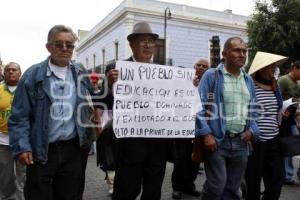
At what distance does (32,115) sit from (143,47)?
1139 millimetres

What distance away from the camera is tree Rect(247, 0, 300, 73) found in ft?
63.1

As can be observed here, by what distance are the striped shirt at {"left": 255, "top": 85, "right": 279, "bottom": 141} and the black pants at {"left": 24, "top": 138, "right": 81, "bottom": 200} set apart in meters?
2.08

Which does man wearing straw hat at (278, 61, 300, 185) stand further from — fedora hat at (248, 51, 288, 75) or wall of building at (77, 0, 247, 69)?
wall of building at (77, 0, 247, 69)

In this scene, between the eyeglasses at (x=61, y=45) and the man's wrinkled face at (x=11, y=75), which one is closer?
the eyeglasses at (x=61, y=45)

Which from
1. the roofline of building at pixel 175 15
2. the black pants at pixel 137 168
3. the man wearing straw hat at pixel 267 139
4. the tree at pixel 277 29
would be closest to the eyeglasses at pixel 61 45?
the black pants at pixel 137 168

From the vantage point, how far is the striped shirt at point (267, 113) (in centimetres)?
422

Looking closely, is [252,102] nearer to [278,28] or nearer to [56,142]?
[56,142]

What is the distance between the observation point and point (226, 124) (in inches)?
146

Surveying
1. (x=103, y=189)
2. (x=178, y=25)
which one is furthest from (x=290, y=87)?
(x=178, y=25)

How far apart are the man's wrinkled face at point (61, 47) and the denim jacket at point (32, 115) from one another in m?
0.11

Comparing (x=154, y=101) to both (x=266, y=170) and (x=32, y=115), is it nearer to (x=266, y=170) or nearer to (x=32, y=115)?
(x=32, y=115)

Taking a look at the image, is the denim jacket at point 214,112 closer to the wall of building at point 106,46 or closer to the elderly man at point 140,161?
the elderly man at point 140,161

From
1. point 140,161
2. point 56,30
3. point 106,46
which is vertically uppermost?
point 106,46

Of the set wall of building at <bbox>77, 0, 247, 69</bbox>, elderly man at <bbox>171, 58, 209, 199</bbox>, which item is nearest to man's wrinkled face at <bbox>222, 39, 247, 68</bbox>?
elderly man at <bbox>171, 58, 209, 199</bbox>
